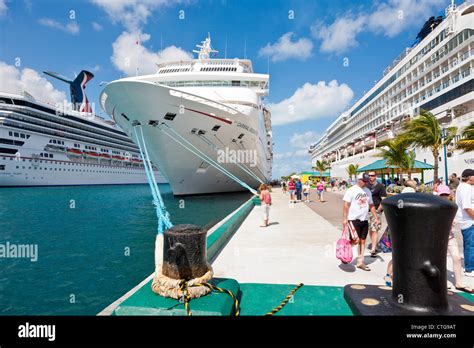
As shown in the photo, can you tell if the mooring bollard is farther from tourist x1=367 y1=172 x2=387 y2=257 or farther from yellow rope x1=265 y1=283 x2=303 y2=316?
tourist x1=367 y1=172 x2=387 y2=257

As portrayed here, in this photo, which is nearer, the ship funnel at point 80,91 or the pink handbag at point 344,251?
the pink handbag at point 344,251

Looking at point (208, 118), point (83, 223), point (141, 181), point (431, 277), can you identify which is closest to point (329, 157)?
point (141, 181)

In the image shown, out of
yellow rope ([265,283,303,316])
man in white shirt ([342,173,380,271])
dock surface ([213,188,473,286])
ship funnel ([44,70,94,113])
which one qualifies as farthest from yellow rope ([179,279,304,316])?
ship funnel ([44,70,94,113])

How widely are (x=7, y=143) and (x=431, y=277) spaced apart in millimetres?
64661

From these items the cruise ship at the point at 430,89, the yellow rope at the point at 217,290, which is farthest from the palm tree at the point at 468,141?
the yellow rope at the point at 217,290

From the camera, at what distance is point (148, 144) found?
1862 centimetres

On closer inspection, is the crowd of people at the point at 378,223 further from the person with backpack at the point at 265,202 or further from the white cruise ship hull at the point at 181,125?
the white cruise ship hull at the point at 181,125

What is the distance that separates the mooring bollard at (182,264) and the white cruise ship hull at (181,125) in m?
13.9

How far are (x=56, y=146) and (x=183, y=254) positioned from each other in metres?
65.4

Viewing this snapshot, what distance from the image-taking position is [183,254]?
2684 mm

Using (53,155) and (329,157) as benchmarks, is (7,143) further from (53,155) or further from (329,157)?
(329,157)

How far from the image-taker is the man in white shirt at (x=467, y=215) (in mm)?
3605

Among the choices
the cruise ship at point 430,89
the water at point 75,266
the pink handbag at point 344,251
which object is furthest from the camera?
the cruise ship at point 430,89

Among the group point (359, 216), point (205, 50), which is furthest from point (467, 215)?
point (205, 50)
